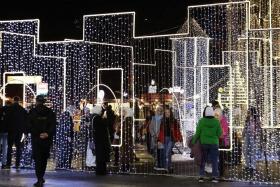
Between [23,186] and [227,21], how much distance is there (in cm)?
773

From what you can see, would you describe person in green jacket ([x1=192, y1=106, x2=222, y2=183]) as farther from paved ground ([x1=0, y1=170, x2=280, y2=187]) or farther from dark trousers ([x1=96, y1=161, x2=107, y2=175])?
dark trousers ([x1=96, y1=161, x2=107, y2=175])

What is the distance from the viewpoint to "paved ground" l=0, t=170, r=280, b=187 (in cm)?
1398

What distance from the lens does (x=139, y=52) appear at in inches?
710

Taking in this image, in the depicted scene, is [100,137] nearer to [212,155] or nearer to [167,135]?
[167,135]

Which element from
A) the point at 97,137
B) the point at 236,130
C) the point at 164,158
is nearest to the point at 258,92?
the point at 236,130

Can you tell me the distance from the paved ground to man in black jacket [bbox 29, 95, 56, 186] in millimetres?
449

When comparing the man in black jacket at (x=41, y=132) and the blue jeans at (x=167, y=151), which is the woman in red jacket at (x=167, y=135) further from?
the man in black jacket at (x=41, y=132)

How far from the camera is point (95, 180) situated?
1495cm

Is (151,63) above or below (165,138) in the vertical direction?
above

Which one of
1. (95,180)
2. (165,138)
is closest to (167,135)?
(165,138)

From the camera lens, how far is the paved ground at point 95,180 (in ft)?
45.9

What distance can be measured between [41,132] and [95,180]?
1895 mm

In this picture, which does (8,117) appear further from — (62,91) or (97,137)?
(97,137)

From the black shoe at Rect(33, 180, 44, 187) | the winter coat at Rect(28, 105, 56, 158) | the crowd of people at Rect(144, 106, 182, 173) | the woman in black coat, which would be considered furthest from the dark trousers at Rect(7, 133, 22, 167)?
the black shoe at Rect(33, 180, 44, 187)
